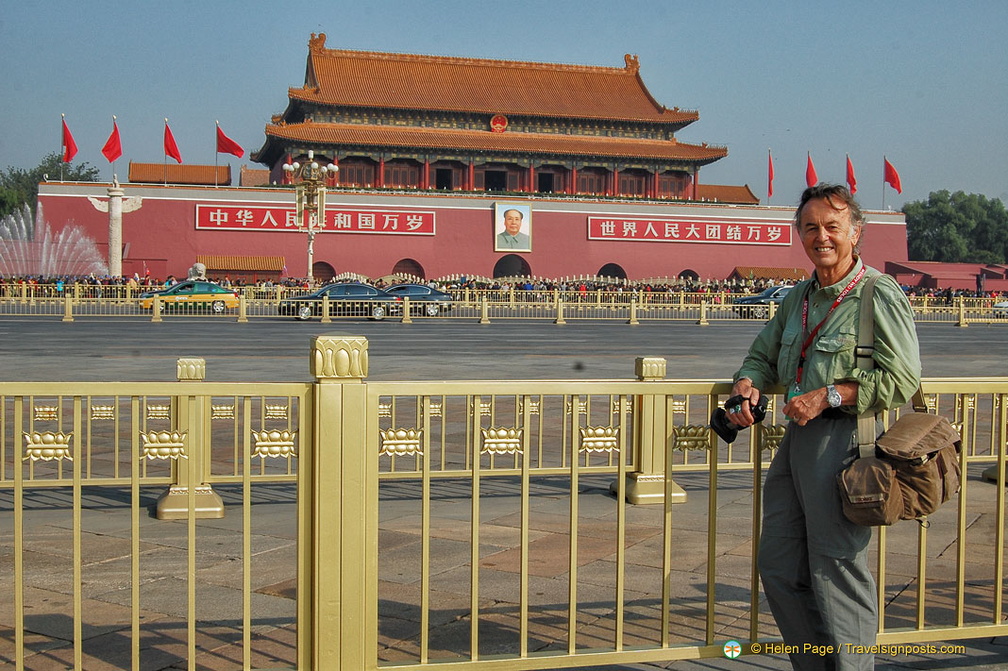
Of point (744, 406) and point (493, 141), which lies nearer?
point (744, 406)

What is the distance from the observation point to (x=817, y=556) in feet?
9.30

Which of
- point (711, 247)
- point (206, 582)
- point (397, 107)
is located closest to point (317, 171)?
point (397, 107)

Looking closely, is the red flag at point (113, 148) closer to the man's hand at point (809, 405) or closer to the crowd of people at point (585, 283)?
the crowd of people at point (585, 283)

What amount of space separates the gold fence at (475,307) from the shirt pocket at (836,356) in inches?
909

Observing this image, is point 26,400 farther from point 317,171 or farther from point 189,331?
point 317,171

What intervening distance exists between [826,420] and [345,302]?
25092 mm

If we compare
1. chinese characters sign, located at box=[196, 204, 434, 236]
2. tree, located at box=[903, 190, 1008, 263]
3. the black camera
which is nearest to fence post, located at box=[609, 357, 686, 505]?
the black camera

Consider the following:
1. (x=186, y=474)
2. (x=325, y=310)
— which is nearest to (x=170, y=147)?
(x=325, y=310)

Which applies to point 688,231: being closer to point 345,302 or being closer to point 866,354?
point 345,302

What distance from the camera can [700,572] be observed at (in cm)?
452

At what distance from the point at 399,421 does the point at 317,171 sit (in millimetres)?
24022

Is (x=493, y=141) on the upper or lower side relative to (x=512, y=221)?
upper

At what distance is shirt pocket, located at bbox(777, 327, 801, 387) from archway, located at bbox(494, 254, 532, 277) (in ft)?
146

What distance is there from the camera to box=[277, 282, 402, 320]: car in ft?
87.7
